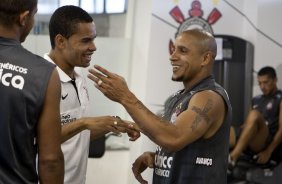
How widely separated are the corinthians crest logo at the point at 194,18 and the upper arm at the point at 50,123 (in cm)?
371

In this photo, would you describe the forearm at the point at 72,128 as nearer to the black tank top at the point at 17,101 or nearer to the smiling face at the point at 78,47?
the smiling face at the point at 78,47

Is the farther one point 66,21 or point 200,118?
point 66,21

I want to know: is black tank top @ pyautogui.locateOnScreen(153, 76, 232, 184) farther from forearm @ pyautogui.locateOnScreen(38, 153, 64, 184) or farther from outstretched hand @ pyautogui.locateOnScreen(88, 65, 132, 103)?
forearm @ pyautogui.locateOnScreen(38, 153, 64, 184)

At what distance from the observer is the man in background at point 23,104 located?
1505 mm

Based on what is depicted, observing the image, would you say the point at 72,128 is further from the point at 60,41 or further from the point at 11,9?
the point at 11,9

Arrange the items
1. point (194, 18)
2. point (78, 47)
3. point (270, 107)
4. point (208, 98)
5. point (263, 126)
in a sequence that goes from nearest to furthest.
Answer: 1. point (208, 98)
2. point (78, 47)
3. point (263, 126)
4. point (194, 18)
5. point (270, 107)

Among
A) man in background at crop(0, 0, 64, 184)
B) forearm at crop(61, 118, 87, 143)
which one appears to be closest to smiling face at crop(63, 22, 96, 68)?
forearm at crop(61, 118, 87, 143)

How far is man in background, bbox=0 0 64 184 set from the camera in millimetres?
1505

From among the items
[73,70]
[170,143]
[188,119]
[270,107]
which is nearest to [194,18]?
[270,107]

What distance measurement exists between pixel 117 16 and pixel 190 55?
282 cm

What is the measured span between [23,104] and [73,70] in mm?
1033

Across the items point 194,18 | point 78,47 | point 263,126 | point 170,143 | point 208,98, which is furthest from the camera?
point 194,18

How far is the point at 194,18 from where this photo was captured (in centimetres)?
528

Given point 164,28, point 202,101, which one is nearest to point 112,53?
point 164,28
